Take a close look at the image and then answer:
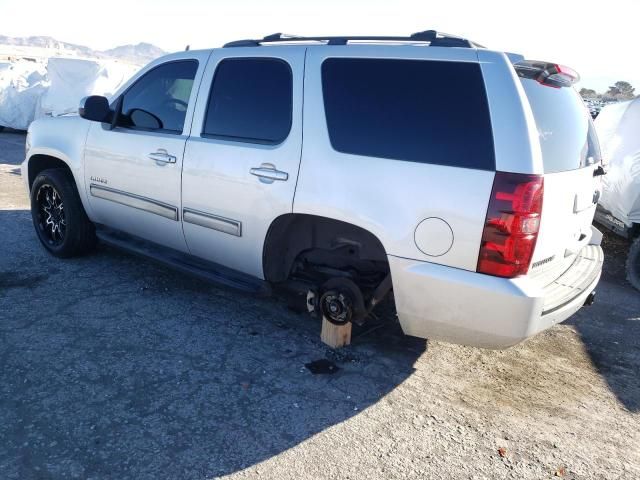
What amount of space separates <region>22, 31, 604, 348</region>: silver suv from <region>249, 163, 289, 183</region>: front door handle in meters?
0.01

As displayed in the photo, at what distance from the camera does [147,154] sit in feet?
13.7

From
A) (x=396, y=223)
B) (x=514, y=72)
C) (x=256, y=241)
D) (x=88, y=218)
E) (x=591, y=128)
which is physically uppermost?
(x=514, y=72)

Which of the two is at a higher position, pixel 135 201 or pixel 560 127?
pixel 560 127

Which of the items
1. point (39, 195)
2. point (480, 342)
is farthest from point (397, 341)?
point (39, 195)

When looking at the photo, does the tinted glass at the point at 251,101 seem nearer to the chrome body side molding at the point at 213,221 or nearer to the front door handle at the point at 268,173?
the front door handle at the point at 268,173

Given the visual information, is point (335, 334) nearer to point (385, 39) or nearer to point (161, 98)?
point (385, 39)

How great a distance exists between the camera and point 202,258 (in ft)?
13.4

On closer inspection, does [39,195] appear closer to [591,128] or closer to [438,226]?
[438,226]

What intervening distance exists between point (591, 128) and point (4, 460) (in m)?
4.00

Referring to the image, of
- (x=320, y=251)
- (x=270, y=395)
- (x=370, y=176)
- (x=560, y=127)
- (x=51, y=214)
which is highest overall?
(x=560, y=127)

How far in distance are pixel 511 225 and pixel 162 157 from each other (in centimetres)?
261

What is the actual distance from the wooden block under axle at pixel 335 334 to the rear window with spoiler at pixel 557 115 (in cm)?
167

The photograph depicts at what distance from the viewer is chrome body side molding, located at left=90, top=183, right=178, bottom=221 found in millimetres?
4117

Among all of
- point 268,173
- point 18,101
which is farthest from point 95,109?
point 18,101
